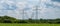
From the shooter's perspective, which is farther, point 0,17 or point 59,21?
point 0,17

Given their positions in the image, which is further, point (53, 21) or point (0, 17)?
point (0, 17)

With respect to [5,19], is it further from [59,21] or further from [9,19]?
[59,21]

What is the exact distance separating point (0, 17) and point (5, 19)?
132 centimetres

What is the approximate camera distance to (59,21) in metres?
32.3

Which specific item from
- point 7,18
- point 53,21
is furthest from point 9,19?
point 53,21

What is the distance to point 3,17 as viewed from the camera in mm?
36250

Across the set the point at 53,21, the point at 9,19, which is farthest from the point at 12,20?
the point at 53,21

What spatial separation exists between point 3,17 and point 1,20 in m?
1.33

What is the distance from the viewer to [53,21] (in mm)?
32094

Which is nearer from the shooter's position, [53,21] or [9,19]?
[53,21]

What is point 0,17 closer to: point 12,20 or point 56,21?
point 12,20

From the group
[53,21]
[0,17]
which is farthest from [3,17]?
[53,21]

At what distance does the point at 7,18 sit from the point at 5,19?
4.15 ft

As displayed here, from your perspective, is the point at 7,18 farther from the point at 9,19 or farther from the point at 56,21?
the point at 56,21
